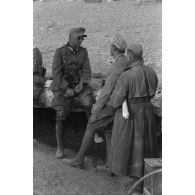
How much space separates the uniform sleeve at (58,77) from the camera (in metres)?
4.51

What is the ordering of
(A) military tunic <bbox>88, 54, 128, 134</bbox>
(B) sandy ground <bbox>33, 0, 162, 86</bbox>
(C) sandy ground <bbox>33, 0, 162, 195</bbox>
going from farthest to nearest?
(B) sandy ground <bbox>33, 0, 162, 86</bbox>, (A) military tunic <bbox>88, 54, 128, 134</bbox>, (C) sandy ground <bbox>33, 0, 162, 195</bbox>

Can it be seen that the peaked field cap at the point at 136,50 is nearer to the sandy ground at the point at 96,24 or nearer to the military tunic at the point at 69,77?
the sandy ground at the point at 96,24

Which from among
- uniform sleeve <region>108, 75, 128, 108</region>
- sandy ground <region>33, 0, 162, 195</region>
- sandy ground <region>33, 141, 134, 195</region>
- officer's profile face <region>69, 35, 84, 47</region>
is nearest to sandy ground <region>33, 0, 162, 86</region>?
sandy ground <region>33, 0, 162, 195</region>

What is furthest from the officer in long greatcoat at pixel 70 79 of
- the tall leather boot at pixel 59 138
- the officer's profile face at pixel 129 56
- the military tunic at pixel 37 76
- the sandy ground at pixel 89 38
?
the officer's profile face at pixel 129 56

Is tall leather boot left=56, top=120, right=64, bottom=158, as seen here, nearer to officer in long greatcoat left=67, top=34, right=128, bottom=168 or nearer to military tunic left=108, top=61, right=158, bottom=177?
officer in long greatcoat left=67, top=34, right=128, bottom=168

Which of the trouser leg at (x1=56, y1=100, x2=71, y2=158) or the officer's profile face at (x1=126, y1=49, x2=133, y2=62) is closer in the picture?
the officer's profile face at (x1=126, y1=49, x2=133, y2=62)

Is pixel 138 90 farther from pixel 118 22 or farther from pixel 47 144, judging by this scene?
pixel 118 22

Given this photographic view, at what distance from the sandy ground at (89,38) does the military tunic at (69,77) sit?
0.38 meters

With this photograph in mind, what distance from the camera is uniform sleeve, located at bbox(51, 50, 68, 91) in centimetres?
451

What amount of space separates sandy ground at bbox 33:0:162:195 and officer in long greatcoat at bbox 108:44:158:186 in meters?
0.24

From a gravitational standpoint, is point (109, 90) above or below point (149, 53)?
below

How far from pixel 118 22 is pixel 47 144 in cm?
199
